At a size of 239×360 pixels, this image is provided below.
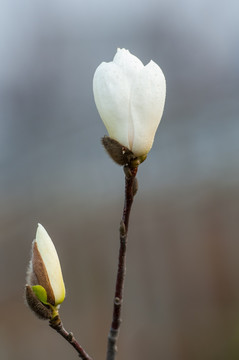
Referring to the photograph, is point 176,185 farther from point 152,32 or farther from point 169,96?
point 152,32

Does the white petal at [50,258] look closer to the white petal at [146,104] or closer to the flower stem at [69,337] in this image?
the flower stem at [69,337]

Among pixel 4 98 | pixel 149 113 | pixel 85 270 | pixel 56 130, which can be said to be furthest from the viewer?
pixel 4 98

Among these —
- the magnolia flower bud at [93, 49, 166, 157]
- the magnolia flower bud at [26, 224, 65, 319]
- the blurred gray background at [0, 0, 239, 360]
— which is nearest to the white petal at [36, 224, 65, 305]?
the magnolia flower bud at [26, 224, 65, 319]

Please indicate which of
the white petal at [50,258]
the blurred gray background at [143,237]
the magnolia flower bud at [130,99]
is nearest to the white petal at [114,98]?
the magnolia flower bud at [130,99]

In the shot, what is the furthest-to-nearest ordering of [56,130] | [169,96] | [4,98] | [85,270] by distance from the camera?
[4,98]
[169,96]
[56,130]
[85,270]

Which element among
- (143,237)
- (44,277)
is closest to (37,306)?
(44,277)

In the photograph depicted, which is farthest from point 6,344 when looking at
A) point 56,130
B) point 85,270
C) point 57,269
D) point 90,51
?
point 90,51
